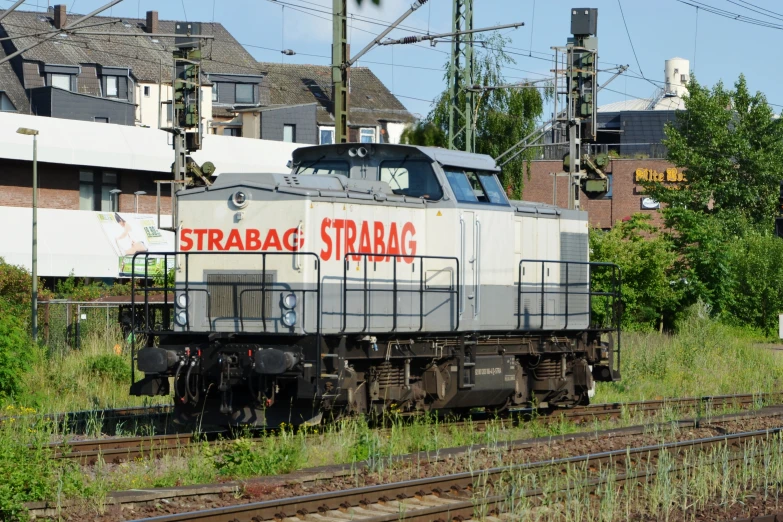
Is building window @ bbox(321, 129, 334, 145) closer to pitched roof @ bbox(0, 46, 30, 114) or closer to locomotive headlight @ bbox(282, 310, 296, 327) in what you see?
pitched roof @ bbox(0, 46, 30, 114)

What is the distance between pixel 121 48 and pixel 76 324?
3848 cm

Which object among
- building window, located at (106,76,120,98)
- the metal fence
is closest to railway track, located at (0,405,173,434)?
the metal fence

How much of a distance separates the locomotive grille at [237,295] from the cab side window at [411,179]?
7.66 ft

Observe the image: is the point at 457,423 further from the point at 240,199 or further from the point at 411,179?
the point at 240,199

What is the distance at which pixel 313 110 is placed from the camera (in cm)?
5784

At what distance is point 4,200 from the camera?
37031mm

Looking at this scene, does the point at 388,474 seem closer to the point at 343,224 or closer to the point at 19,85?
the point at 343,224

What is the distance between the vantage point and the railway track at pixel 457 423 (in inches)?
428

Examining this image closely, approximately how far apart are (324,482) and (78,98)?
43.1m

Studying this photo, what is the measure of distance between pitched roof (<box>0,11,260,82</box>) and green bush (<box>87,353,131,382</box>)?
35467mm

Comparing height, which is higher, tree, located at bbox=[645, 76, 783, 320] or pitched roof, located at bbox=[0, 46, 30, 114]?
pitched roof, located at bbox=[0, 46, 30, 114]

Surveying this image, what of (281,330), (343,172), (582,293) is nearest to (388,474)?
(281,330)

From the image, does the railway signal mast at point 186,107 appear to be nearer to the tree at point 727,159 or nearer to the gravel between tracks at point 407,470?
the gravel between tracks at point 407,470

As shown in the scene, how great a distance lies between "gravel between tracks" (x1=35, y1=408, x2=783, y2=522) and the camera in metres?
8.35
